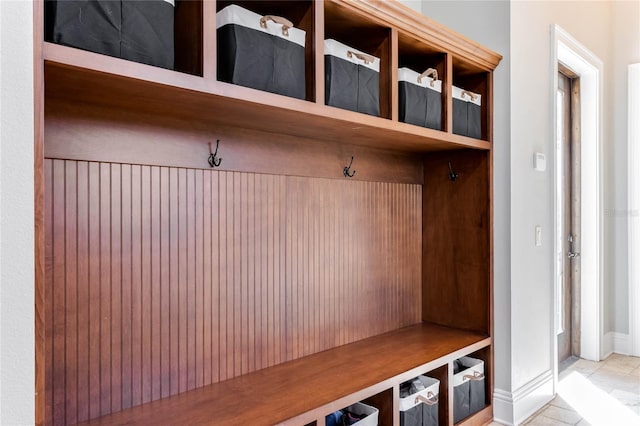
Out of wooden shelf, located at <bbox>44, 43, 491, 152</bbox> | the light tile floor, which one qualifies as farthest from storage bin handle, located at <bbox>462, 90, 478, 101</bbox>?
the light tile floor

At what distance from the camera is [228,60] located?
1383 mm

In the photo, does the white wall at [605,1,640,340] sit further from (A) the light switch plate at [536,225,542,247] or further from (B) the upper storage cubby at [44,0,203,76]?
(B) the upper storage cubby at [44,0,203,76]

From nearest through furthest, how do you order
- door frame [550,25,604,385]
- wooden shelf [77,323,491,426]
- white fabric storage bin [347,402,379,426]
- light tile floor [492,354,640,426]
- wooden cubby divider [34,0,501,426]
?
wooden cubby divider [34,0,501,426] → wooden shelf [77,323,491,426] → white fabric storage bin [347,402,379,426] → light tile floor [492,354,640,426] → door frame [550,25,604,385]

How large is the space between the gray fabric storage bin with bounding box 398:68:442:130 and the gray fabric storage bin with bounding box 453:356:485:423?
126 cm

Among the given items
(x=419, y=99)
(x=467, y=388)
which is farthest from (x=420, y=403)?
(x=419, y=99)

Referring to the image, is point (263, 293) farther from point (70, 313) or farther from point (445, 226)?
point (445, 226)

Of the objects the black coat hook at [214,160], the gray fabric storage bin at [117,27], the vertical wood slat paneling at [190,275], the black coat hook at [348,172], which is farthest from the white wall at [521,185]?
the gray fabric storage bin at [117,27]

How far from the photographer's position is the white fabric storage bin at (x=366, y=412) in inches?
69.7

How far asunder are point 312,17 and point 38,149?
102 centimetres

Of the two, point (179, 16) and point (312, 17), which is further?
point (312, 17)

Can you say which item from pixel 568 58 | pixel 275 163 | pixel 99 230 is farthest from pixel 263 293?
pixel 568 58

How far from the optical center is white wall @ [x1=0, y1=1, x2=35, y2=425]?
2.96 ft

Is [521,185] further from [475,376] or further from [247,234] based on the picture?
[247,234]

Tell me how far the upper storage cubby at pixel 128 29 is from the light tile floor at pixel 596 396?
2.52 meters
